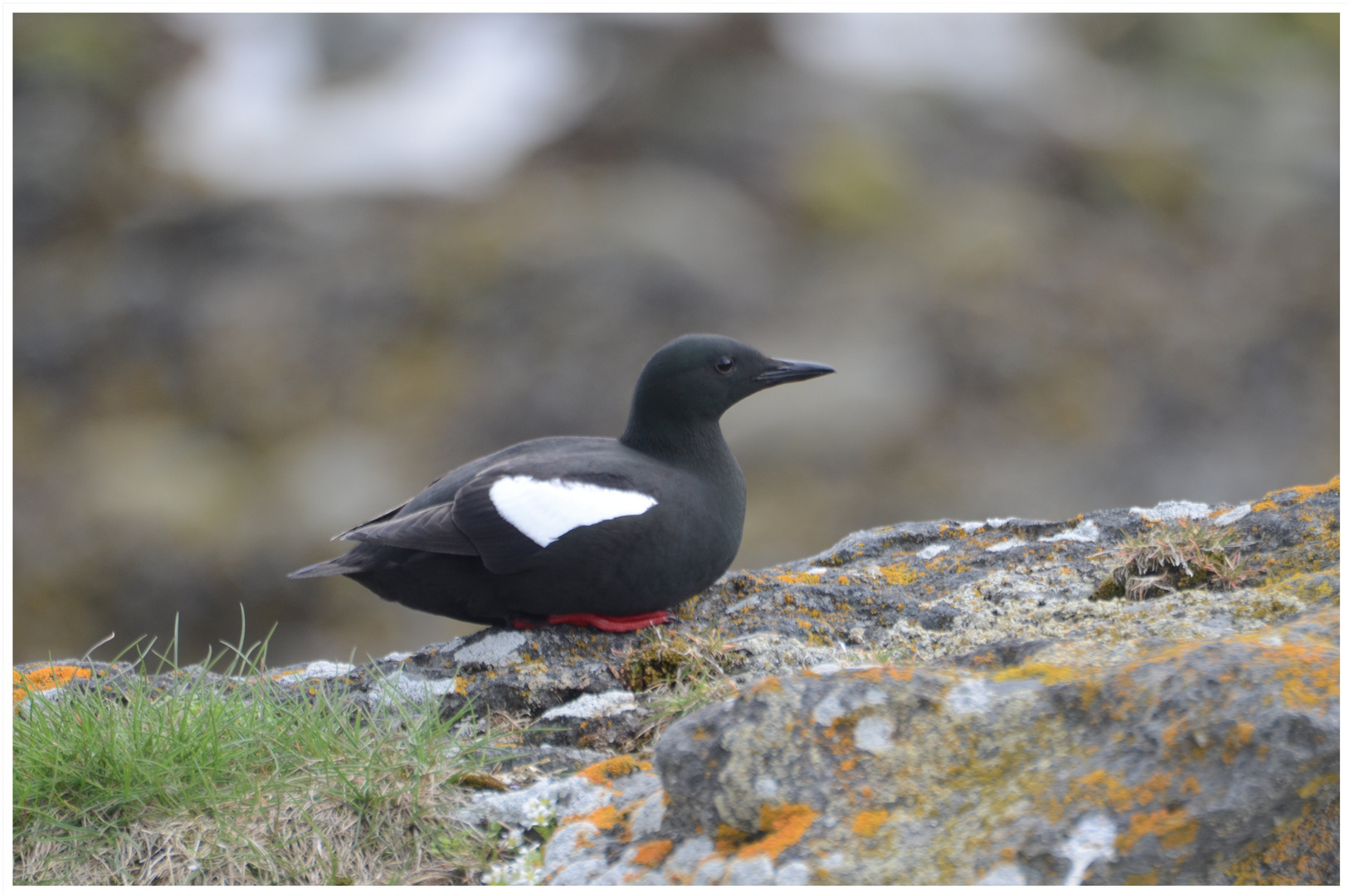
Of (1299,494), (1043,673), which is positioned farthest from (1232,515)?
(1043,673)

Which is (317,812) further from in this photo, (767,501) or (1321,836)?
(767,501)

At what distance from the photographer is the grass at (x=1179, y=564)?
384cm

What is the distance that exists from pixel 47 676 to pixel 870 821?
11.8 ft

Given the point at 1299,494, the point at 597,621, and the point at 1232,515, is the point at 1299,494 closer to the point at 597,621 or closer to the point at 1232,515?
the point at 1232,515

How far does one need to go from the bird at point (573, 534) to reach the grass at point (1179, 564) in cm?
167

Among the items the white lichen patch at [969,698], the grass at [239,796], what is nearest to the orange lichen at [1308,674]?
the white lichen patch at [969,698]

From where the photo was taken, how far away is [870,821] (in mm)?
2512

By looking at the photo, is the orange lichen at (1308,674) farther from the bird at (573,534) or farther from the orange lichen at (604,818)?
the bird at (573,534)

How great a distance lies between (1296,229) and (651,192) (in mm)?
7988

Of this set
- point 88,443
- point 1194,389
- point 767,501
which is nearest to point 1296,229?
point 1194,389

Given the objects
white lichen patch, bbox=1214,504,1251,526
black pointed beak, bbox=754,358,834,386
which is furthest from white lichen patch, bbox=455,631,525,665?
white lichen patch, bbox=1214,504,1251,526

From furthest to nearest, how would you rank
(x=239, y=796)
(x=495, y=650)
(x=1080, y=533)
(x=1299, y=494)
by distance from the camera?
(x=1080, y=533), (x=1299, y=494), (x=495, y=650), (x=239, y=796)

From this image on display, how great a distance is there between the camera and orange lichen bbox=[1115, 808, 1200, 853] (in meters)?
2.28

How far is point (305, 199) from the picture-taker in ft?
40.1
